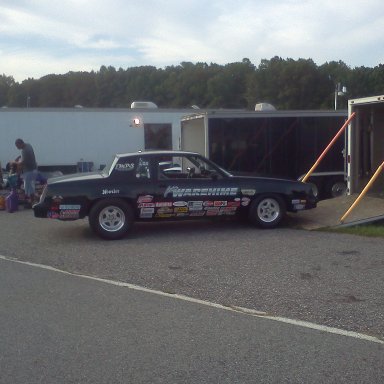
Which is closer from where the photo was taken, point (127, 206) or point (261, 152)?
point (127, 206)

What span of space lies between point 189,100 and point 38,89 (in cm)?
1997

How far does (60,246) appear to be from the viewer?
10047 millimetres

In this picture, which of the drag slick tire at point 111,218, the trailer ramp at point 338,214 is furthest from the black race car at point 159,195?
the trailer ramp at point 338,214

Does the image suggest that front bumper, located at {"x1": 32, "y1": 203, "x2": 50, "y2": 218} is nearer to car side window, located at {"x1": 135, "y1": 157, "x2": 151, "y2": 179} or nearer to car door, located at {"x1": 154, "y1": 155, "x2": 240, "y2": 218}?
car side window, located at {"x1": 135, "y1": 157, "x2": 151, "y2": 179}

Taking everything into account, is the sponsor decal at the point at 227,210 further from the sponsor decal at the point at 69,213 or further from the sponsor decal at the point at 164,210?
the sponsor decal at the point at 69,213

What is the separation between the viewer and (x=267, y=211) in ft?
36.7

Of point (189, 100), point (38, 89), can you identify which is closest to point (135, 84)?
→ point (189, 100)

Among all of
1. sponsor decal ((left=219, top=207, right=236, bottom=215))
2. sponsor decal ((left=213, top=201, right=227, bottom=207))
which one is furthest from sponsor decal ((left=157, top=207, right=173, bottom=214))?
sponsor decal ((left=219, top=207, right=236, bottom=215))

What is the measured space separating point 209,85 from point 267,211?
172 feet

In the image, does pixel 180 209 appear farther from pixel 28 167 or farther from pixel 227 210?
pixel 28 167

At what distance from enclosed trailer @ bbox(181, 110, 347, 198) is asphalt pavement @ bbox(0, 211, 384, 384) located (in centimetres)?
409

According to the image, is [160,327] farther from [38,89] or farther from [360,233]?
[38,89]

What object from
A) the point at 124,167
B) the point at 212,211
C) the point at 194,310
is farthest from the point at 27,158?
the point at 194,310

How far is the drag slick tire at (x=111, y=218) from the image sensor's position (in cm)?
1044
